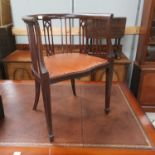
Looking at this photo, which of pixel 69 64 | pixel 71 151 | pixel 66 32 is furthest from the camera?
pixel 66 32

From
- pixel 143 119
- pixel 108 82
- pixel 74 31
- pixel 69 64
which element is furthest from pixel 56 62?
pixel 74 31

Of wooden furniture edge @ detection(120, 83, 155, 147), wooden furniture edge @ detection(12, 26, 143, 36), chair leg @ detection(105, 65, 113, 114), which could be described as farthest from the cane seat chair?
wooden furniture edge @ detection(12, 26, 143, 36)

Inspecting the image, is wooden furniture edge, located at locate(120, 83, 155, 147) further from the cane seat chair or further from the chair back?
the chair back

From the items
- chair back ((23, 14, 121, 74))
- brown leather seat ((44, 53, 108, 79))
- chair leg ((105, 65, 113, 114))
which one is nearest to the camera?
chair back ((23, 14, 121, 74))

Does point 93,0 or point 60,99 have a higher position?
point 93,0

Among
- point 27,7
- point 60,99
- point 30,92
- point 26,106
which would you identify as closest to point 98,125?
point 60,99

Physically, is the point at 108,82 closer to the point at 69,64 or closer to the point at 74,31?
the point at 69,64

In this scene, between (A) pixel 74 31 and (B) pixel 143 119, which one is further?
(A) pixel 74 31

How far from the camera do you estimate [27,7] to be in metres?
2.13

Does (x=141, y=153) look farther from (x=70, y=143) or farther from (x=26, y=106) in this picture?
(x=26, y=106)

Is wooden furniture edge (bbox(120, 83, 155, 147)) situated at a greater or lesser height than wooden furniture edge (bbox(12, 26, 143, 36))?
lesser

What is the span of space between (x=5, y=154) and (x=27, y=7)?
1.67 meters

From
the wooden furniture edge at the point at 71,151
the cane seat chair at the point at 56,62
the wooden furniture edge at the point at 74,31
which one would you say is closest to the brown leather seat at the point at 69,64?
the cane seat chair at the point at 56,62

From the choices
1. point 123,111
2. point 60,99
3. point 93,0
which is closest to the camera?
point 123,111
